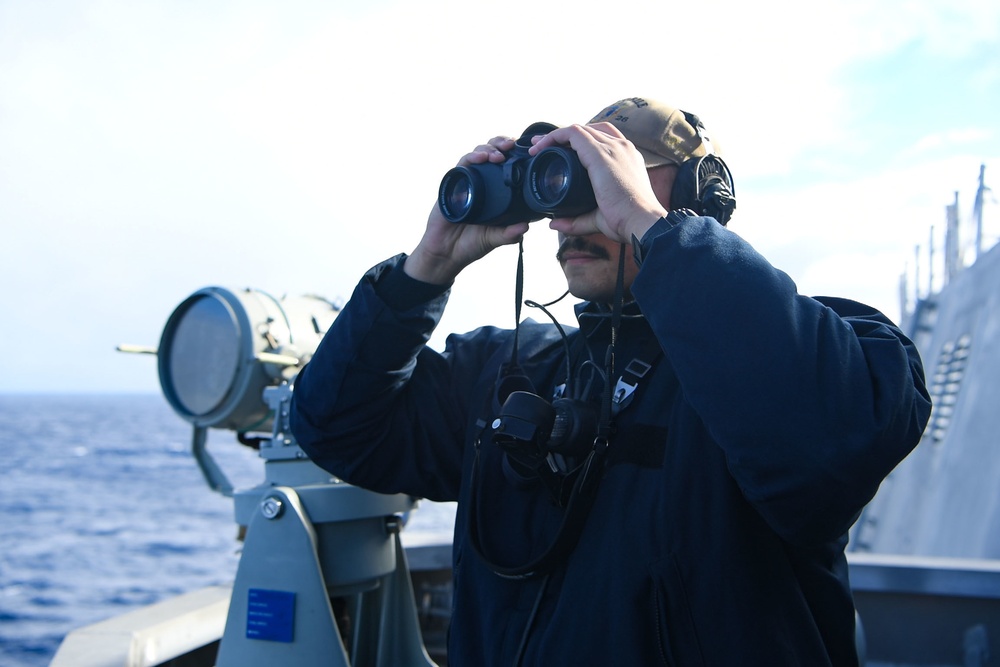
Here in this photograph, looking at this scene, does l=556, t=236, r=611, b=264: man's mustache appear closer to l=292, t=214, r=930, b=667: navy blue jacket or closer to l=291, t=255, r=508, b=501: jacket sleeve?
l=292, t=214, r=930, b=667: navy blue jacket

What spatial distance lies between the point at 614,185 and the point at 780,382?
429 mm

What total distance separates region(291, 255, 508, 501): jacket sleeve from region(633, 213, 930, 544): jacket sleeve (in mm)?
680

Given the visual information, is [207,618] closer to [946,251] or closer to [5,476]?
[946,251]

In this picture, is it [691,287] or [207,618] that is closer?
[691,287]

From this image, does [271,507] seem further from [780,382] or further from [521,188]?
[780,382]

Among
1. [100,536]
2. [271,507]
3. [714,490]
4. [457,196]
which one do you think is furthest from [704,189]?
[100,536]

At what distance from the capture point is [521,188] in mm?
1571

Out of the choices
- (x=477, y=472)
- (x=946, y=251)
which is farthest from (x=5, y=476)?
(x=477, y=472)

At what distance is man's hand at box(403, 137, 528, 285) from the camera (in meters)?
1.72

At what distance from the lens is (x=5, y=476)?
117 ft

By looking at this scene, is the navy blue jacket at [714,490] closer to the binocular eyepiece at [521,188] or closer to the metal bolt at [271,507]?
the binocular eyepiece at [521,188]

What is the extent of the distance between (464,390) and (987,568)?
2.04m

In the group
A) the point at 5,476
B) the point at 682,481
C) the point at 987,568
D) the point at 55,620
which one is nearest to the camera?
the point at 682,481

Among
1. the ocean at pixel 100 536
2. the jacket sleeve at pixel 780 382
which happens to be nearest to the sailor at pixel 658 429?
the jacket sleeve at pixel 780 382
